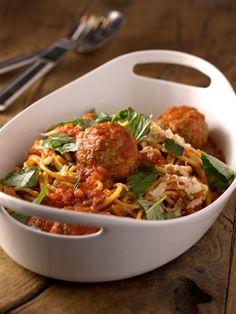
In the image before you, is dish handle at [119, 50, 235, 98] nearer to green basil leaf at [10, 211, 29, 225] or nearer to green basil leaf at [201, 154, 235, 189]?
green basil leaf at [201, 154, 235, 189]

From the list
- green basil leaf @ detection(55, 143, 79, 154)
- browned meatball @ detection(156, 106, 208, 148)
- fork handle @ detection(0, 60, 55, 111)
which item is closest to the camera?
green basil leaf @ detection(55, 143, 79, 154)

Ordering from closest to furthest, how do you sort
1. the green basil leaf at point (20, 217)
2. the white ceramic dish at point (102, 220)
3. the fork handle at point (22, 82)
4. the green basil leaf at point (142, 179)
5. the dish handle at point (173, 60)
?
1. the white ceramic dish at point (102, 220)
2. the green basil leaf at point (20, 217)
3. the green basil leaf at point (142, 179)
4. the dish handle at point (173, 60)
5. the fork handle at point (22, 82)

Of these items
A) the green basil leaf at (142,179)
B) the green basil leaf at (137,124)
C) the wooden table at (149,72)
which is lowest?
the wooden table at (149,72)

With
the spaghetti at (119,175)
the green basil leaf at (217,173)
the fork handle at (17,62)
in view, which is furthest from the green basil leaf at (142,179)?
the fork handle at (17,62)

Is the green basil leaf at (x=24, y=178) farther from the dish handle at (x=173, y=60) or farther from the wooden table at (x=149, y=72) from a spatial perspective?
the dish handle at (x=173, y=60)

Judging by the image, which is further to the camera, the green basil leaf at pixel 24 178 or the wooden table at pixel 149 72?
the green basil leaf at pixel 24 178

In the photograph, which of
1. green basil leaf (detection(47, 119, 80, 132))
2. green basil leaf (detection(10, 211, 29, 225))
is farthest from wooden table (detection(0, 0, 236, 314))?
green basil leaf (detection(47, 119, 80, 132))
